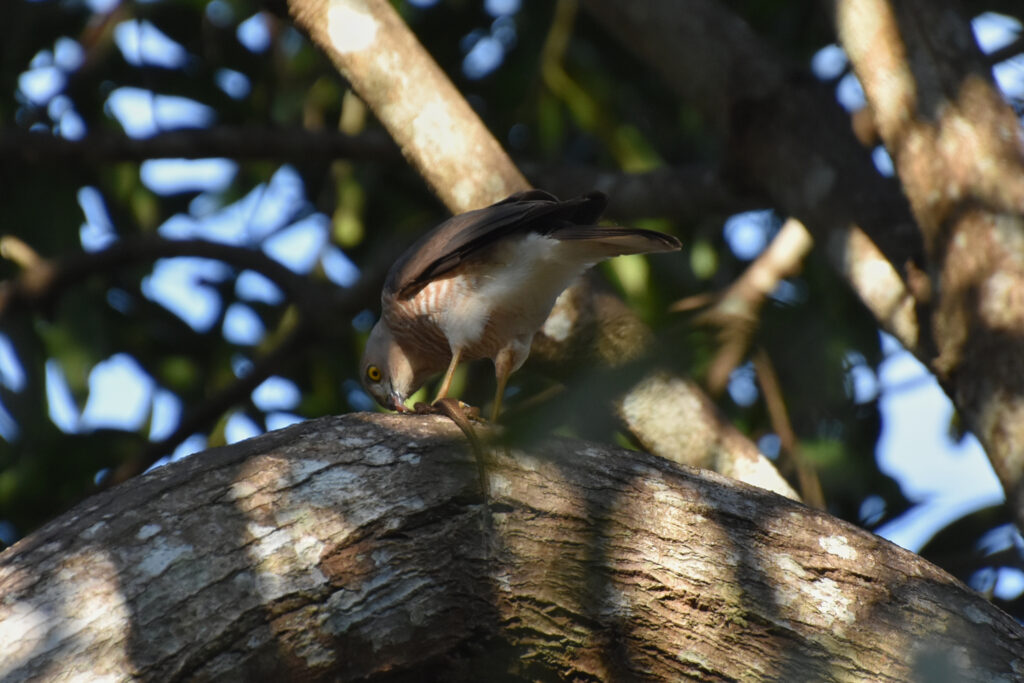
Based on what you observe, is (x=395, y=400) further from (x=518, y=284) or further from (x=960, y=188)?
(x=960, y=188)

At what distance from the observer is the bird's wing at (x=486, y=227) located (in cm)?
395

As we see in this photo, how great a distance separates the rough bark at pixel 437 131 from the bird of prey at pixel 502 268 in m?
0.23

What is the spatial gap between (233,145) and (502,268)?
7.35 feet

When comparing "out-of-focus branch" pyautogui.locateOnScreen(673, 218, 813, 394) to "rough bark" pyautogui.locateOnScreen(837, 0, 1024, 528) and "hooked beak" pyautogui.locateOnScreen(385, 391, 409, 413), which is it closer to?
"rough bark" pyautogui.locateOnScreen(837, 0, 1024, 528)

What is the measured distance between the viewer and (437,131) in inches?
172

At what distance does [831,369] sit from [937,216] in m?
0.83

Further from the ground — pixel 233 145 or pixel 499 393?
pixel 233 145

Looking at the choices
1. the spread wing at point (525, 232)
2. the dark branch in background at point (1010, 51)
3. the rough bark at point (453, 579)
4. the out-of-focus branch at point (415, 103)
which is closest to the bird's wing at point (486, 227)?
the spread wing at point (525, 232)

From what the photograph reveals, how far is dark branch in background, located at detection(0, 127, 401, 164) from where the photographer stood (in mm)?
5777

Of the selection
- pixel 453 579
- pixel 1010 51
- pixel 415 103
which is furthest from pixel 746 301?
pixel 453 579

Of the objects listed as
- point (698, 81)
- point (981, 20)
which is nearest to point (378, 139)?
point (698, 81)

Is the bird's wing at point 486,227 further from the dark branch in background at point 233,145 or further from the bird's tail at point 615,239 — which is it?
the dark branch in background at point 233,145

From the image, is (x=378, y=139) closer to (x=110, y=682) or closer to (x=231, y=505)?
(x=231, y=505)

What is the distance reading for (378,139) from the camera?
577cm
